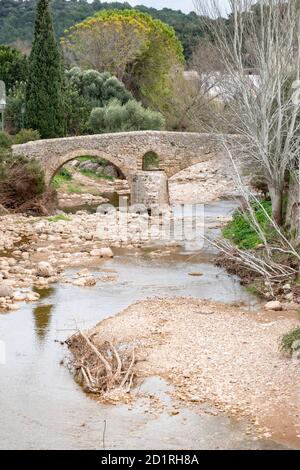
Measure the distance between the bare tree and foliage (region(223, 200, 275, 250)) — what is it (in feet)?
2.61

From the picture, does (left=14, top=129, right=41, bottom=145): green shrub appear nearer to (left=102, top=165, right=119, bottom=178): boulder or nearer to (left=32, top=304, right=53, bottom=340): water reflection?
(left=102, top=165, right=119, bottom=178): boulder

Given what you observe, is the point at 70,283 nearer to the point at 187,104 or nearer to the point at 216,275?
the point at 216,275

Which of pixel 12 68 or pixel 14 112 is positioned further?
pixel 12 68

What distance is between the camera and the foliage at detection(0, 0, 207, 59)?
225 ft

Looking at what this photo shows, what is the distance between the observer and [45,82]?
3372cm

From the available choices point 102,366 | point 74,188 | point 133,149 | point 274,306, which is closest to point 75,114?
point 74,188

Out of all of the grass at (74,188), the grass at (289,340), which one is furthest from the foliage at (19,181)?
the grass at (289,340)

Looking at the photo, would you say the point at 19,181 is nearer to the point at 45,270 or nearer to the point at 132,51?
the point at 45,270

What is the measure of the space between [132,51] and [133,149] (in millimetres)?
15491

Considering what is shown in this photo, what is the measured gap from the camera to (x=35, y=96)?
3388cm

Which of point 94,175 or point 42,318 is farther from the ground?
point 94,175

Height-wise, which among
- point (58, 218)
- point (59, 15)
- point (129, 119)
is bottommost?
point (58, 218)

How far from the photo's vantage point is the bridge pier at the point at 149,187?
30609 mm

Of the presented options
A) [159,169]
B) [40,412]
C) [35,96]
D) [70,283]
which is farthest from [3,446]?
[35,96]
